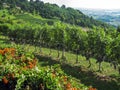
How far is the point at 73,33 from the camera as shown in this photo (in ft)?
301

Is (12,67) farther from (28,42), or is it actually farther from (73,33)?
(28,42)

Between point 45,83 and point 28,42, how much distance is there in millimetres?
104858

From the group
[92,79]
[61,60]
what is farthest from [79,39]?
[92,79]

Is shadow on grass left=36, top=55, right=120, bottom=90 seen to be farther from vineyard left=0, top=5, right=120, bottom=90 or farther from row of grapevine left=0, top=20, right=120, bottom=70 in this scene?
row of grapevine left=0, top=20, right=120, bottom=70

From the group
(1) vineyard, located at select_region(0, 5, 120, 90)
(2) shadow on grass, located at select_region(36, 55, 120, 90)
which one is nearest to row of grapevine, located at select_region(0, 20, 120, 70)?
(1) vineyard, located at select_region(0, 5, 120, 90)

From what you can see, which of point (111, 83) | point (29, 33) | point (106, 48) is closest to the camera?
point (111, 83)

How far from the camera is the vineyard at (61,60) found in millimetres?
21109

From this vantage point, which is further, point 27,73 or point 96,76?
point 96,76

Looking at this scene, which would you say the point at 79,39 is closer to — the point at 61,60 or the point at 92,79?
the point at 61,60

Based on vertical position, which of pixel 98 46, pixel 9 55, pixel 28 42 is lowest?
pixel 28 42

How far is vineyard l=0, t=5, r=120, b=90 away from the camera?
2111 centimetres

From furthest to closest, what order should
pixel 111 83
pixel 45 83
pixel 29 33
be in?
pixel 29 33 < pixel 111 83 < pixel 45 83

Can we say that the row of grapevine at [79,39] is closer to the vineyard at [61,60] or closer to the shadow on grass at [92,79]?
the vineyard at [61,60]

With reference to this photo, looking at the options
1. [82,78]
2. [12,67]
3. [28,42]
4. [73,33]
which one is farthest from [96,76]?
[28,42]
